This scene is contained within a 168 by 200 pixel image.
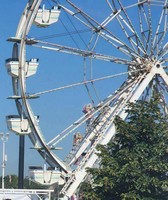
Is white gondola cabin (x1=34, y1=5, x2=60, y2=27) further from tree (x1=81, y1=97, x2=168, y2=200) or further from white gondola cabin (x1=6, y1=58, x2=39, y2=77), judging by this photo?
tree (x1=81, y1=97, x2=168, y2=200)

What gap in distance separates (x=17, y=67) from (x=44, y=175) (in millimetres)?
6038

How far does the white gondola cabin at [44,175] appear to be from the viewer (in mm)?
42125

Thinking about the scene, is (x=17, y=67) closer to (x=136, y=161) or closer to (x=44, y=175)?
(x=44, y=175)

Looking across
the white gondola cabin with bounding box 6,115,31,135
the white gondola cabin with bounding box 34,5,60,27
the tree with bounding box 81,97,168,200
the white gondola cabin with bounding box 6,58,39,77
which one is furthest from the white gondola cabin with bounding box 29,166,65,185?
the white gondola cabin with bounding box 34,5,60,27

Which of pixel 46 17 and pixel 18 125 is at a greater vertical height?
pixel 46 17

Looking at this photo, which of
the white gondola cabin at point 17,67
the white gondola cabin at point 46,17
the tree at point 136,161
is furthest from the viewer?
the white gondola cabin at point 46,17

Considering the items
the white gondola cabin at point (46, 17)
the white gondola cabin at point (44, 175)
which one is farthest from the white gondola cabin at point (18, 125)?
the white gondola cabin at point (46, 17)

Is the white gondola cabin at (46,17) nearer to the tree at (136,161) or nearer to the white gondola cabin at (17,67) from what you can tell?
the white gondola cabin at (17,67)

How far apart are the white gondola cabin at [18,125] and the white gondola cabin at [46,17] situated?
17.4 ft

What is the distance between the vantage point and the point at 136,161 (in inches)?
1314

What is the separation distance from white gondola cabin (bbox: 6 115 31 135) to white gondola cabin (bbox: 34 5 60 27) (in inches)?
209

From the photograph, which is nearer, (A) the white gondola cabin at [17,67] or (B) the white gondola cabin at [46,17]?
(A) the white gondola cabin at [17,67]

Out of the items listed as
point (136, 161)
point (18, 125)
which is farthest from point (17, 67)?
point (136, 161)

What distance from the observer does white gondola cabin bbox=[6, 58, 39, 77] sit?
4247 cm
